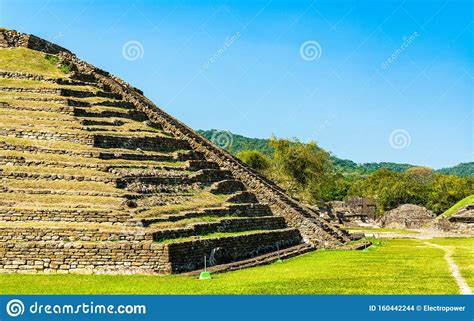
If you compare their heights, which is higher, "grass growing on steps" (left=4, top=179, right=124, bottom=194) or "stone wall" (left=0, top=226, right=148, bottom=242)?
"grass growing on steps" (left=4, top=179, right=124, bottom=194)

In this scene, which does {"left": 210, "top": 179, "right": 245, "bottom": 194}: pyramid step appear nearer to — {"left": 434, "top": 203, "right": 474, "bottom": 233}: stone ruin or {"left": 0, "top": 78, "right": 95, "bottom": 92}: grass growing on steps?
{"left": 0, "top": 78, "right": 95, "bottom": 92}: grass growing on steps

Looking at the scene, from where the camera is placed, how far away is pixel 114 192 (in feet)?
80.1

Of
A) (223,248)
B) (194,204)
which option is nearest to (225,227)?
(194,204)

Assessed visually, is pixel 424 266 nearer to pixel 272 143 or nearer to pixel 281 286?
pixel 281 286

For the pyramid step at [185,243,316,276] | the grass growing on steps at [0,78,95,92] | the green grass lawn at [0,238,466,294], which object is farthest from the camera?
the grass growing on steps at [0,78,95,92]

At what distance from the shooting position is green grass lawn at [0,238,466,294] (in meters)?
17.4

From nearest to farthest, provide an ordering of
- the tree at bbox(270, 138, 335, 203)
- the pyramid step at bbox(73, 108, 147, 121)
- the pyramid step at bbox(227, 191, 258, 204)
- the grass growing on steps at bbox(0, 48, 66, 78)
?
1. the pyramid step at bbox(73, 108, 147, 121)
2. the pyramid step at bbox(227, 191, 258, 204)
3. the grass growing on steps at bbox(0, 48, 66, 78)
4. the tree at bbox(270, 138, 335, 203)

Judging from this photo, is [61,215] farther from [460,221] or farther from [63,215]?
[460,221]

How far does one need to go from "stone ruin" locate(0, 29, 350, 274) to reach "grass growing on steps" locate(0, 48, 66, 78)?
42 cm

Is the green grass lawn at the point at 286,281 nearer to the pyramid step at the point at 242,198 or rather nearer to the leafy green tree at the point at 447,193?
the pyramid step at the point at 242,198

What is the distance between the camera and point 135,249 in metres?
21.7

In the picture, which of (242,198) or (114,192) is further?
(242,198)

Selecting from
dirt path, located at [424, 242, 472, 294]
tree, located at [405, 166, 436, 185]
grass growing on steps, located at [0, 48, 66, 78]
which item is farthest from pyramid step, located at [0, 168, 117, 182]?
tree, located at [405, 166, 436, 185]

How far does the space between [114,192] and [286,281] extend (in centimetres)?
859
